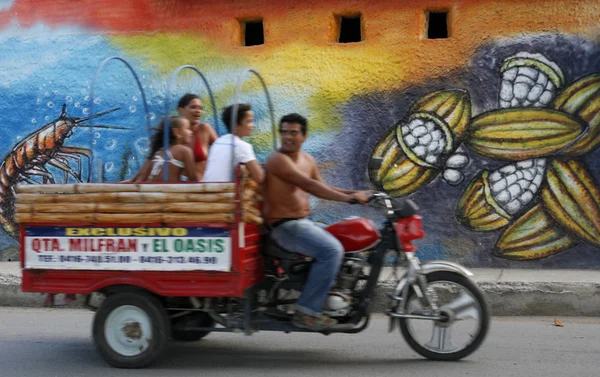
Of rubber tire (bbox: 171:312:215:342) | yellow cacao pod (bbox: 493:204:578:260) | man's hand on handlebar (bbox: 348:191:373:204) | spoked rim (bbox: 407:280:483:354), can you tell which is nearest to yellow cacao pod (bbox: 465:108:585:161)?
yellow cacao pod (bbox: 493:204:578:260)

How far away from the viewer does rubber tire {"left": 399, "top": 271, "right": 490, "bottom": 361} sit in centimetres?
579

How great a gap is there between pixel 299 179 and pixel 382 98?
3.97 metres

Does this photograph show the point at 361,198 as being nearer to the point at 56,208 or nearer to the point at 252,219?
the point at 252,219

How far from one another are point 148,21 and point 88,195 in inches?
189

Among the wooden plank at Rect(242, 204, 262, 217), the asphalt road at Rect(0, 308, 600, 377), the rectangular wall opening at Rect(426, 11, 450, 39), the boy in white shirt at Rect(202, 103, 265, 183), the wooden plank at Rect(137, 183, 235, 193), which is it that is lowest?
the asphalt road at Rect(0, 308, 600, 377)

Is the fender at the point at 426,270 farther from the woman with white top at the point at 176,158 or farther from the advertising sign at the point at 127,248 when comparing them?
the woman with white top at the point at 176,158

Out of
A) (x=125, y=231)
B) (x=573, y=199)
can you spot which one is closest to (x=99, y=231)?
(x=125, y=231)

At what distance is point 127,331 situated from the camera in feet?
19.5

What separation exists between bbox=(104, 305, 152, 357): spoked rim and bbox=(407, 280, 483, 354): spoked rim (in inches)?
72.3

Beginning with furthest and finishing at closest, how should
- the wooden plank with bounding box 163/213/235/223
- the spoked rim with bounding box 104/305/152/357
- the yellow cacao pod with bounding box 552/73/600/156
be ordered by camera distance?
the yellow cacao pod with bounding box 552/73/600/156, the spoked rim with bounding box 104/305/152/357, the wooden plank with bounding box 163/213/235/223

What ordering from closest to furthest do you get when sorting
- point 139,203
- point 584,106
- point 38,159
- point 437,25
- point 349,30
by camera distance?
point 139,203
point 584,106
point 437,25
point 349,30
point 38,159

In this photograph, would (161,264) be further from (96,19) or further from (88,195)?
(96,19)

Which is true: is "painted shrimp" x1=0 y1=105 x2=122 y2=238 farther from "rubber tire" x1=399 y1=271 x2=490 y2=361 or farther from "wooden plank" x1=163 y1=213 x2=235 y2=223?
"rubber tire" x1=399 y1=271 x2=490 y2=361

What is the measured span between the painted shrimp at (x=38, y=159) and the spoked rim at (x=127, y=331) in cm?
467
